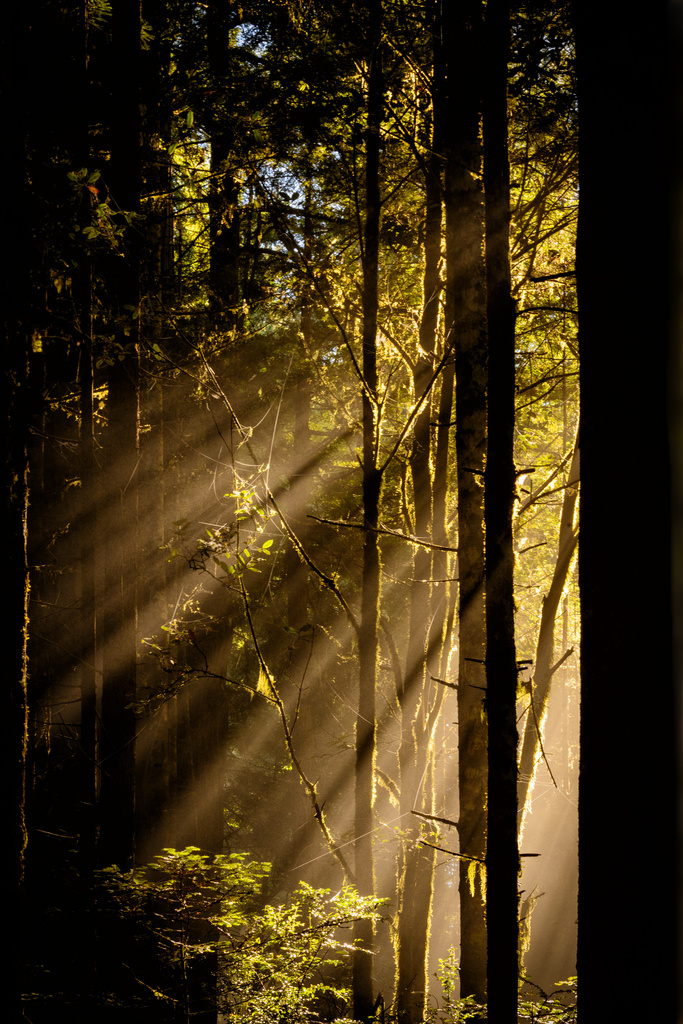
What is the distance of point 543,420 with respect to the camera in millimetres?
12742

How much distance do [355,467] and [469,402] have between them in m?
8.29

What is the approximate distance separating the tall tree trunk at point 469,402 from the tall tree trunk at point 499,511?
0.85 metres

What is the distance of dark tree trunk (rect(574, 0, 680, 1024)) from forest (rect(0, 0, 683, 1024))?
0.01 meters

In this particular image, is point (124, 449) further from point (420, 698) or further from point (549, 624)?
point (549, 624)

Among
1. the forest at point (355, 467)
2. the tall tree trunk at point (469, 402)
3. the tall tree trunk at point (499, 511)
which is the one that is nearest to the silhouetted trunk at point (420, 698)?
the forest at point (355, 467)

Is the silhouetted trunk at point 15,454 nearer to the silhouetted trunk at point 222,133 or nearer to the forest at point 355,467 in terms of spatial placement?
the forest at point 355,467

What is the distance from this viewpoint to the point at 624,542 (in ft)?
7.72

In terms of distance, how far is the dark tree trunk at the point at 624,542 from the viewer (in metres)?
2.24

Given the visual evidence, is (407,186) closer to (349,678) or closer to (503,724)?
(503,724)

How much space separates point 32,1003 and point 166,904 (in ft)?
10.4

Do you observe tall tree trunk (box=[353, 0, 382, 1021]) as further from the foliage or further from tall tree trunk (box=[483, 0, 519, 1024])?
tall tree trunk (box=[483, 0, 519, 1024])

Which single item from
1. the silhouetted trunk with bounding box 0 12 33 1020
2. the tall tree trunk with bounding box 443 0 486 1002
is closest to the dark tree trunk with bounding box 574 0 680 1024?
the tall tree trunk with bounding box 443 0 486 1002

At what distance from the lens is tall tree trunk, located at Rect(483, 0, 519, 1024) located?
129 inches

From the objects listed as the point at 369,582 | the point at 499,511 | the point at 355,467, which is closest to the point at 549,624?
the point at 369,582
